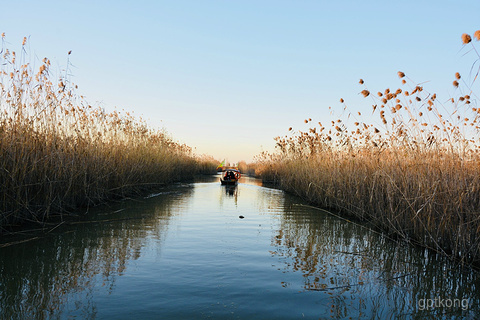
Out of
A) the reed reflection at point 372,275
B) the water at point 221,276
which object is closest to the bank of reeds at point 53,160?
the water at point 221,276

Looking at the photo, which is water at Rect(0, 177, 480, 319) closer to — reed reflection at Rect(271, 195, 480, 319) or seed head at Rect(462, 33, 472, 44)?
reed reflection at Rect(271, 195, 480, 319)

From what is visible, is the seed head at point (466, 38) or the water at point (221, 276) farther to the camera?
the seed head at point (466, 38)

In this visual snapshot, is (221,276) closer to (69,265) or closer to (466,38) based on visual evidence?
(69,265)

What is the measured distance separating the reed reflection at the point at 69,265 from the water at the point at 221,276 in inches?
0.5

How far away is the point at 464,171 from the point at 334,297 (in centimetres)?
311

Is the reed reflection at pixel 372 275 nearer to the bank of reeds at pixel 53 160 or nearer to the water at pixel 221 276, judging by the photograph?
the water at pixel 221 276

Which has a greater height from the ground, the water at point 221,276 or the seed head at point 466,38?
the seed head at point 466,38

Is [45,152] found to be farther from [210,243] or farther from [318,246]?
[318,246]

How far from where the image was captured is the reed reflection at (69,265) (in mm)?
2711

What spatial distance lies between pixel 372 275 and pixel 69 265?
11.7ft

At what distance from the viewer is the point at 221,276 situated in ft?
11.7

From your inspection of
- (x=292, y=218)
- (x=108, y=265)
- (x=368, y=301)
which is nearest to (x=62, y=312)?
(x=108, y=265)

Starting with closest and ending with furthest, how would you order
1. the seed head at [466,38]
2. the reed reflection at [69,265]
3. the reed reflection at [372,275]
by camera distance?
the reed reflection at [69,265] < the reed reflection at [372,275] < the seed head at [466,38]

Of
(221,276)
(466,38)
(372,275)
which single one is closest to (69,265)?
(221,276)
